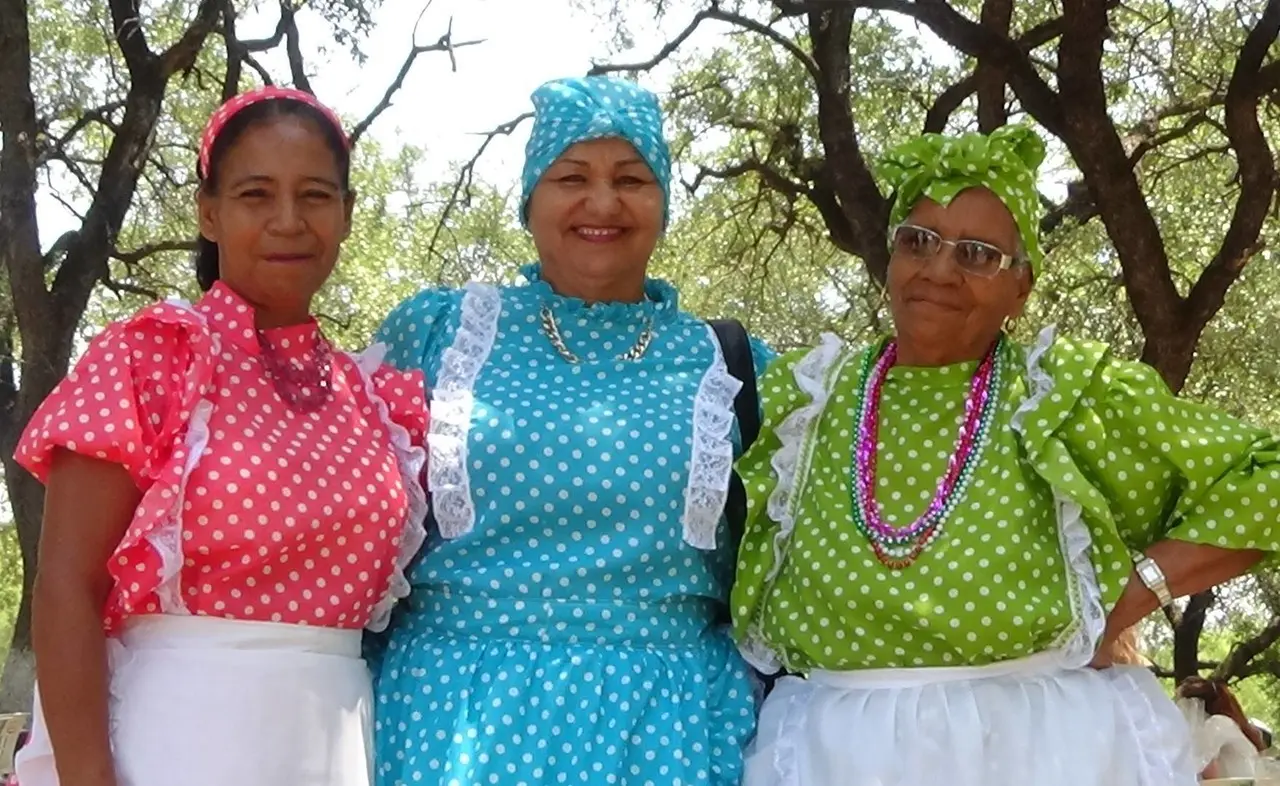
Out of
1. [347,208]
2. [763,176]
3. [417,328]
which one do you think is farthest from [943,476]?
[763,176]

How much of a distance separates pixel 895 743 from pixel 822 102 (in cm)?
605

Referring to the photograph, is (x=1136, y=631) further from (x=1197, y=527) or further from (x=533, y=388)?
(x=533, y=388)

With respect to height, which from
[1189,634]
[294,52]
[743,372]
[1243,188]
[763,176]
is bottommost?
Result: [1189,634]

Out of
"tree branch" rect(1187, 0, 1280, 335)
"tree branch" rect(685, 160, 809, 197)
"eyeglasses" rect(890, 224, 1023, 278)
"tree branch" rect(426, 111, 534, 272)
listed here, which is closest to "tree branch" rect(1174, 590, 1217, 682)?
"tree branch" rect(1187, 0, 1280, 335)

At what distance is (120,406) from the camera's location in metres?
2.26

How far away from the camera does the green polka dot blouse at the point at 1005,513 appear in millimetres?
2551

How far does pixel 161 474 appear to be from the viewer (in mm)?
2273

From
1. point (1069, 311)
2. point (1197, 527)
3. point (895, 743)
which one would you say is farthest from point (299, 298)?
point (1069, 311)

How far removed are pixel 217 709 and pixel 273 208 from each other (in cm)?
88

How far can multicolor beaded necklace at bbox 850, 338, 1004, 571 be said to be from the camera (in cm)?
262

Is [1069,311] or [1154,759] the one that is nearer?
[1154,759]

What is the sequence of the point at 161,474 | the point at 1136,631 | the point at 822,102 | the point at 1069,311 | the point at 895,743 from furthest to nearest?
the point at 1069,311
the point at 822,102
the point at 1136,631
the point at 895,743
the point at 161,474

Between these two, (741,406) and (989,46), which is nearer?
(741,406)

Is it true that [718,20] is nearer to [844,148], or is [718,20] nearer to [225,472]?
[844,148]
